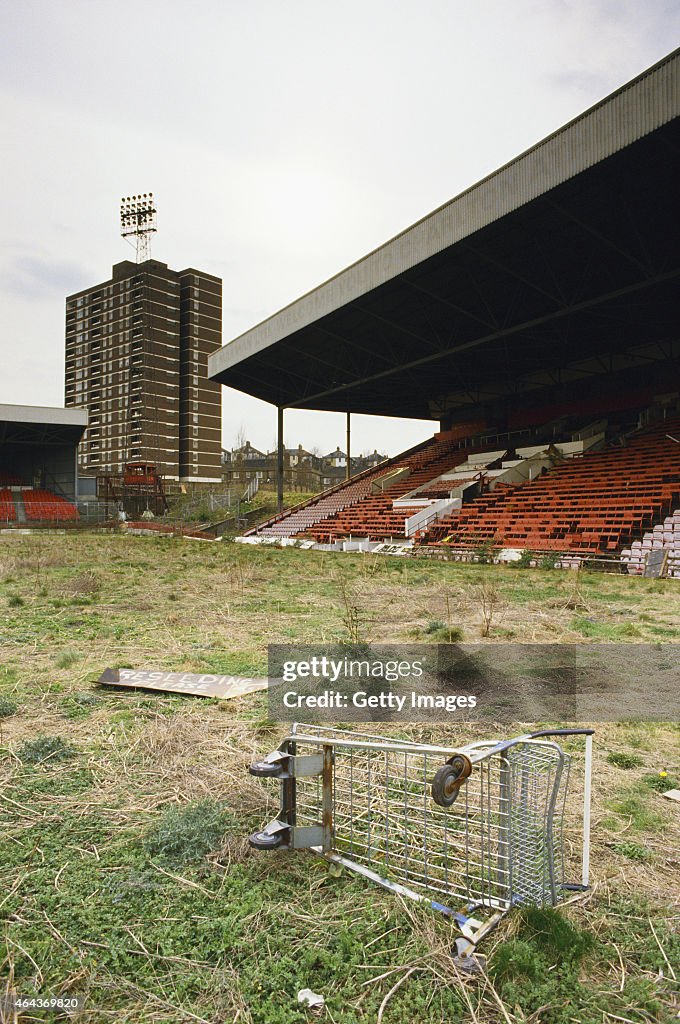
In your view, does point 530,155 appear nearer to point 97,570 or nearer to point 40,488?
point 97,570

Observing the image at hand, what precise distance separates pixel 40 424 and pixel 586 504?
106ft

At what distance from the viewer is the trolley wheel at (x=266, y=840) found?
2322mm

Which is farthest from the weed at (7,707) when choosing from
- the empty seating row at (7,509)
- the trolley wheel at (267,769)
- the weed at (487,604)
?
the empty seating row at (7,509)

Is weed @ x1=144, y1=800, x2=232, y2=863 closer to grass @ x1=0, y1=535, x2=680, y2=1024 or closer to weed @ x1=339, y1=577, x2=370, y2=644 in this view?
grass @ x1=0, y1=535, x2=680, y2=1024

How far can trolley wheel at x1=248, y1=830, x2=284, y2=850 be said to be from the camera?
232 cm

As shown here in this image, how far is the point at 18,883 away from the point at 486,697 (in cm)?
330

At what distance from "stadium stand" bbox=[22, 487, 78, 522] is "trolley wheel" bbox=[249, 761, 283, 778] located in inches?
1545

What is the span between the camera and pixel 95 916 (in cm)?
211

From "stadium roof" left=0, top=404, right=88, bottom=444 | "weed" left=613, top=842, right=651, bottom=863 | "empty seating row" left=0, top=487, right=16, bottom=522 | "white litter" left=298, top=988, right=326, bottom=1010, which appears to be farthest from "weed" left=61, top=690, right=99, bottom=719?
"empty seating row" left=0, top=487, right=16, bottom=522

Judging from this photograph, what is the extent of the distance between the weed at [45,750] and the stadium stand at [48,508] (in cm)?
3754

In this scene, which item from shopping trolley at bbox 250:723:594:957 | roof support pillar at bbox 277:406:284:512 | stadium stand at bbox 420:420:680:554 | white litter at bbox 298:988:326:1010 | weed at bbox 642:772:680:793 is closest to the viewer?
white litter at bbox 298:988:326:1010

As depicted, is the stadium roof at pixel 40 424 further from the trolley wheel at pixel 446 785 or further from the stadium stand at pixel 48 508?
the trolley wheel at pixel 446 785

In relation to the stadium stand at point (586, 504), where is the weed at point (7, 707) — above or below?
below

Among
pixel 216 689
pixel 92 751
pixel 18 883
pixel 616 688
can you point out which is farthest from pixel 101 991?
pixel 616 688
